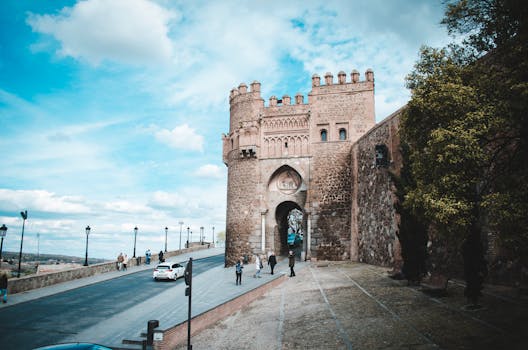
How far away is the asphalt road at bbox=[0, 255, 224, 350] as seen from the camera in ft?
31.1

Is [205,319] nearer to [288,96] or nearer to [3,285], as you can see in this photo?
[3,285]

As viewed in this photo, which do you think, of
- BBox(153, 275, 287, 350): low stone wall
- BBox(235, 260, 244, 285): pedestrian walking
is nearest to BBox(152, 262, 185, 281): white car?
BBox(235, 260, 244, 285): pedestrian walking

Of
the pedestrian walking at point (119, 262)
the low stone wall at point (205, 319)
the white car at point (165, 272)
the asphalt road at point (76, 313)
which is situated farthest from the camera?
the pedestrian walking at point (119, 262)

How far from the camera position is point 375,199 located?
68.7 feet

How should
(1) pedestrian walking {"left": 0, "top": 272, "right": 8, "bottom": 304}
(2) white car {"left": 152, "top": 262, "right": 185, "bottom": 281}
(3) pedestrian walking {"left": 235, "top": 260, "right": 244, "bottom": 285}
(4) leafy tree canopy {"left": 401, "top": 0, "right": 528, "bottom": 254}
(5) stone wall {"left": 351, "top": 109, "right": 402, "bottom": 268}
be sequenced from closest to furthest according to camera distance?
1. (4) leafy tree canopy {"left": 401, "top": 0, "right": 528, "bottom": 254}
2. (1) pedestrian walking {"left": 0, "top": 272, "right": 8, "bottom": 304}
3. (3) pedestrian walking {"left": 235, "top": 260, "right": 244, "bottom": 285}
4. (5) stone wall {"left": 351, "top": 109, "right": 402, "bottom": 268}
5. (2) white car {"left": 152, "top": 262, "right": 185, "bottom": 281}

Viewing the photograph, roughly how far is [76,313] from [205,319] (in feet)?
14.6

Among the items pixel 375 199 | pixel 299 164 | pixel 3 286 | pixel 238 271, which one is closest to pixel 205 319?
pixel 238 271

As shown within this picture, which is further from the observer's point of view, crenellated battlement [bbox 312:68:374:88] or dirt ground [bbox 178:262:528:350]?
crenellated battlement [bbox 312:68:374:88]

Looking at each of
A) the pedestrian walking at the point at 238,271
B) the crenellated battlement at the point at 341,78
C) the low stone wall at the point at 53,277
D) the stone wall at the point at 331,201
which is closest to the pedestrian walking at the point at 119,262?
the low stone wall at the point at 53,277

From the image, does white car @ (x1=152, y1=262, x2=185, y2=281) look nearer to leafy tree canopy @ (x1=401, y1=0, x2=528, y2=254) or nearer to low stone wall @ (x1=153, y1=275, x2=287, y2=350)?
low stone wall @ (x1=153, y1=275, x2=287, y2=350)

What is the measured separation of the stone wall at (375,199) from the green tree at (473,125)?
26.8 ft

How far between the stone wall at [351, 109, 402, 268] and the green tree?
818 centimetres

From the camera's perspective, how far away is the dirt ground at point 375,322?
7559mm

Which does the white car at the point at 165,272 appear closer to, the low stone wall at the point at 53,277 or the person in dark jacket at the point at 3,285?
the low stone wall at the point at 53,277
